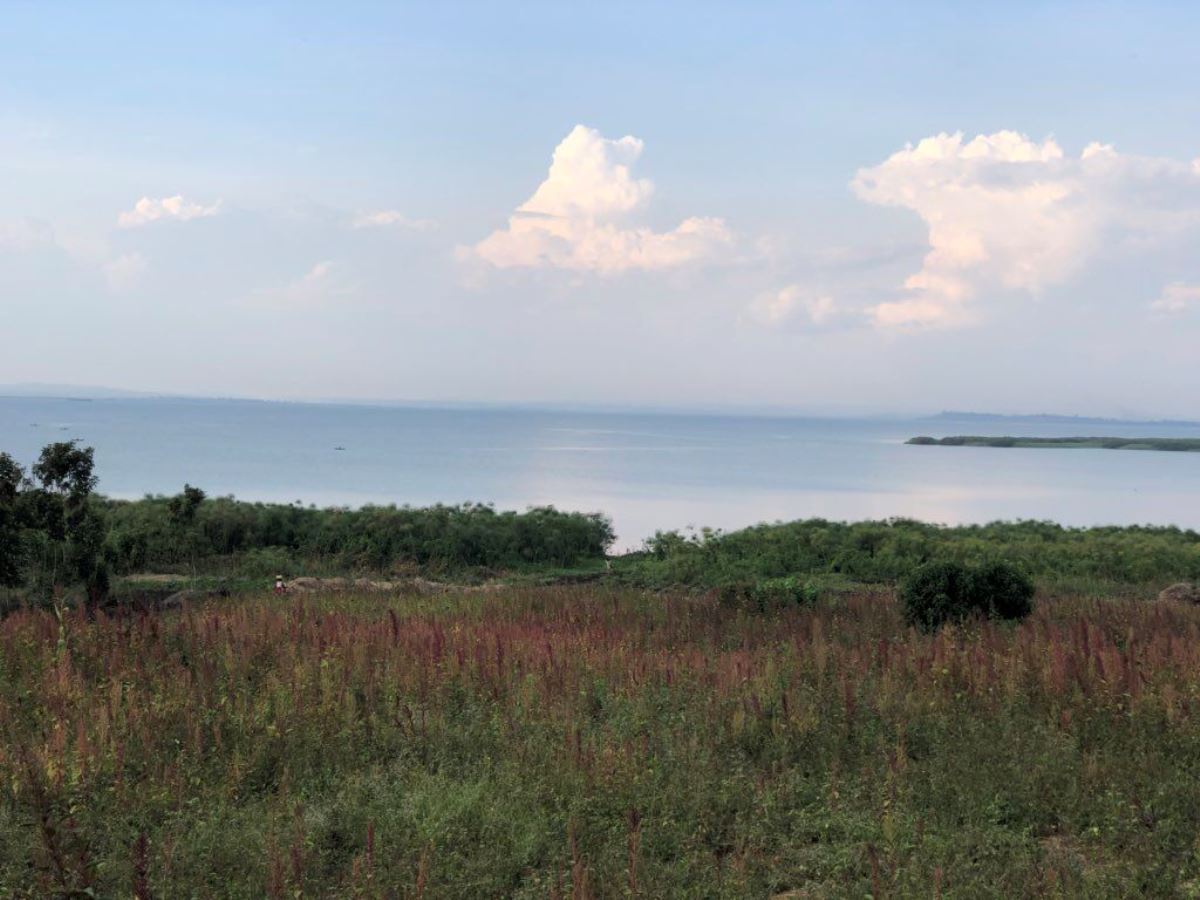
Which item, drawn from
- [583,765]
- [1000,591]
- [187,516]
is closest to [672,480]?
[187,516]

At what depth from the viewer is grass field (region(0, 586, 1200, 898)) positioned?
5.32 metres

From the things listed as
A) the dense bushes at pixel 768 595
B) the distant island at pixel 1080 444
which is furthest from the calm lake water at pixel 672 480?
the distant island at pixel 1080 444

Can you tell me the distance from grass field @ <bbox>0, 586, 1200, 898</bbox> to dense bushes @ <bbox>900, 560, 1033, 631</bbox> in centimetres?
210

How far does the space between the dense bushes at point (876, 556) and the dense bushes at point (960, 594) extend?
17.3 feet

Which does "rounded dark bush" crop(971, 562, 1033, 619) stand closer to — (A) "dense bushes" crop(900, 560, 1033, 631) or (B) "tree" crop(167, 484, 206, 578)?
(A) "dense bushes" crop(900, 560, 1033, 631)

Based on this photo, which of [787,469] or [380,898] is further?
[787,469]

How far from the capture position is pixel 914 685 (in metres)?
8.70

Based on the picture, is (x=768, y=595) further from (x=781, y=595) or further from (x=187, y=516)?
(x=187, y=516)

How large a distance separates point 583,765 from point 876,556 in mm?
15725

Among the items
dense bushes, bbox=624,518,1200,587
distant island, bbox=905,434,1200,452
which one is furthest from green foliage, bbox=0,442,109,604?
distant island, bbox=905,434,1200,452

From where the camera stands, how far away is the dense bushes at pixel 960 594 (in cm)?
1260

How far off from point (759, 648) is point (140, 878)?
6.88m

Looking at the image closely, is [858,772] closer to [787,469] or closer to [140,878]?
[140,878]

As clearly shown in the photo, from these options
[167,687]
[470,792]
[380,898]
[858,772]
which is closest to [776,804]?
[858,772]
